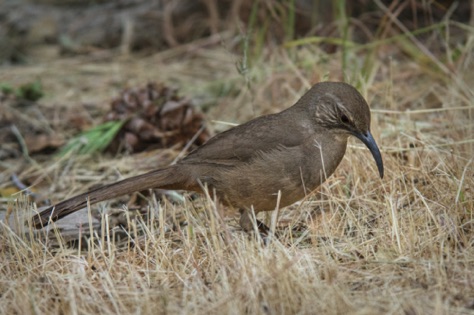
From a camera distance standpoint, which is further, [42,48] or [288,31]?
[42,48]

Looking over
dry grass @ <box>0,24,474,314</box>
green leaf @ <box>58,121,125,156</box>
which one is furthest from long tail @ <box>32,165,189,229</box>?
green leaf @ <box>58,121,125,156</box>

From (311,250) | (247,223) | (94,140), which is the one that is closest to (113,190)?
(247,223)

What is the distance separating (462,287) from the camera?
3.09m

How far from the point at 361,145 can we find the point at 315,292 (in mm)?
2061

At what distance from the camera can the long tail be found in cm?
400

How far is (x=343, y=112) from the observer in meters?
4.18

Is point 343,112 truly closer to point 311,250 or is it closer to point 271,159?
point 271,159

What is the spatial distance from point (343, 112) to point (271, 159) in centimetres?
49

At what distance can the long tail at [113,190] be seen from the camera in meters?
4.00

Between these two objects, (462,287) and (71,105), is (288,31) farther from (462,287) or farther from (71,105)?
(462,287)

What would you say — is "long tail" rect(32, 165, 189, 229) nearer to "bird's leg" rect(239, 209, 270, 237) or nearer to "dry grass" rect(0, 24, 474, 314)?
"dry grass" rect(0, 24, 474, 314)

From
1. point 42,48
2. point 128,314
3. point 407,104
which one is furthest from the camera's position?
point 42,48

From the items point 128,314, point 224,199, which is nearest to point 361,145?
point 224,199

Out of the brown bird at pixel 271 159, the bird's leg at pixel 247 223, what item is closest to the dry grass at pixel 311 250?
the bird's leg at pixel 247 223
